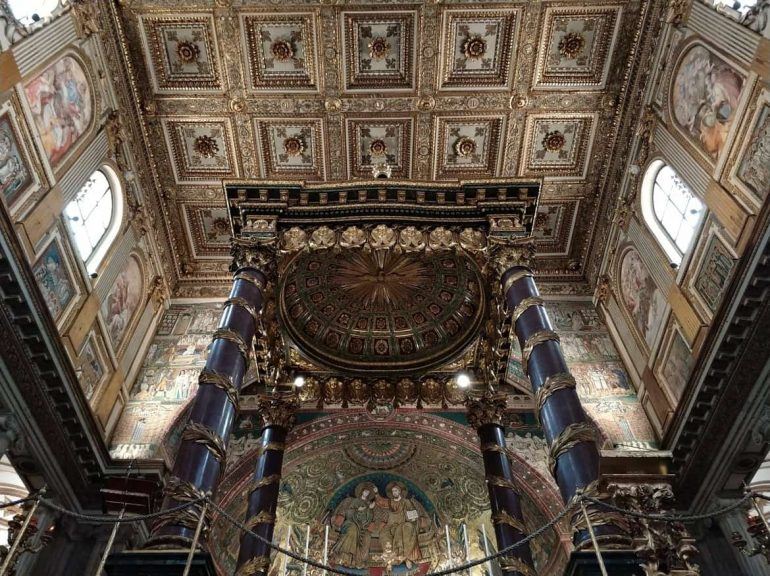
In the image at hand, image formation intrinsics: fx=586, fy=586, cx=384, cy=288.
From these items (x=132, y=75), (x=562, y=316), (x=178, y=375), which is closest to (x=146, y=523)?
(x=178, y=375)

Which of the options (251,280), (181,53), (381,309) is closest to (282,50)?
(181,53)

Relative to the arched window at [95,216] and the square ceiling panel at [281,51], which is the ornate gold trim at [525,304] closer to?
the square ceiling panel at [281,51]

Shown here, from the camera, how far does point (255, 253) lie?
902 centimetres

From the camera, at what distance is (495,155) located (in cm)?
1270

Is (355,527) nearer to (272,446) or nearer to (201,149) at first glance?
(272,446)

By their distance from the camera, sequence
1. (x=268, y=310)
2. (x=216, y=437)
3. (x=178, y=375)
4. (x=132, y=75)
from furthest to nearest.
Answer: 1. (x=178, y=375)
2. (x=132, y=75)
3. (x=268, y=310)
4. (x=216, y=437)

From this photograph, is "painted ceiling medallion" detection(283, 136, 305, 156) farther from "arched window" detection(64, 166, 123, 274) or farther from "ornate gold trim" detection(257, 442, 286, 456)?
"ornate gold trim" detection(257, 442, 286, 456)

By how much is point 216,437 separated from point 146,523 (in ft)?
15.7

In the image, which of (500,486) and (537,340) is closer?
(537,340)

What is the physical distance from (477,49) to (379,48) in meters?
1.89

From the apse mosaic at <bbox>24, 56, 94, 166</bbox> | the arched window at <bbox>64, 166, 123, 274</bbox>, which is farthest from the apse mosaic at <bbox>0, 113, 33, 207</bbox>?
the arched window at <bbox>64, 166, 123, 274</bbox>

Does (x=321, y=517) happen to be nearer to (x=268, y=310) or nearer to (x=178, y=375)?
(x=178, y=375)

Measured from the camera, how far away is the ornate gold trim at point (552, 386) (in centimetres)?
676

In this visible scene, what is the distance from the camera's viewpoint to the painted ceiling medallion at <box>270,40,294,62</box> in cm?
1117
